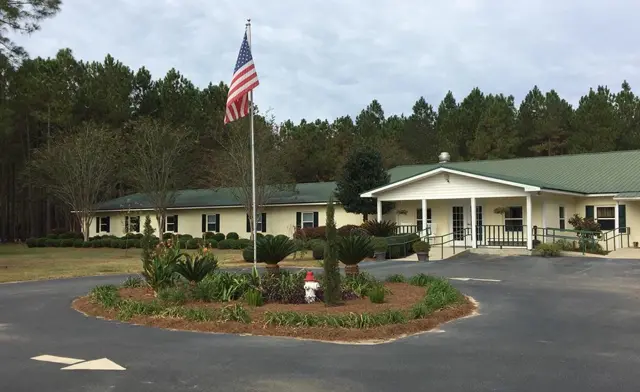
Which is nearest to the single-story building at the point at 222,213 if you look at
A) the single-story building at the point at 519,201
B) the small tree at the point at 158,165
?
the small tree at the point at 158,165

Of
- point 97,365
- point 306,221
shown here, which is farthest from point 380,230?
point 97,365

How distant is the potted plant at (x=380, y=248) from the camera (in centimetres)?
2380

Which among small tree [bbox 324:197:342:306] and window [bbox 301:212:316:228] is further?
window [bbox 301:212:316:228]

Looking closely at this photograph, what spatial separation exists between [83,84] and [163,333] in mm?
44936

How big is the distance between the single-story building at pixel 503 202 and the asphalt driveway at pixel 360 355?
14.6 m

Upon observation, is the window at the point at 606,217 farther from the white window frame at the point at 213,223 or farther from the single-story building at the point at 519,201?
the white window frame at the point at 213,223

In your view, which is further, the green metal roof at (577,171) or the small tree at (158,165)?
the small tree at (158,165)

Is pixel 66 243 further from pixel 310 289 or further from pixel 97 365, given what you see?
pixel 97 365

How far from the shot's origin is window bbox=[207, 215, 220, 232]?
39.4 metres

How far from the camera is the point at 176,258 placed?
1263 centimetres

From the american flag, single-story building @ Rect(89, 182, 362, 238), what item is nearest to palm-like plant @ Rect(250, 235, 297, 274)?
the american flag

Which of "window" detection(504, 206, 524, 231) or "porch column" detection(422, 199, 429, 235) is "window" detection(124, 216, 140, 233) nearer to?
"porch column" detection(422, 199, 429, 235)

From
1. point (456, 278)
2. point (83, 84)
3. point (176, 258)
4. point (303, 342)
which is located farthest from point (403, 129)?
point (303, 342)

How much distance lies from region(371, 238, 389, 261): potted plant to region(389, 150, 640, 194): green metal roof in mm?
5478
